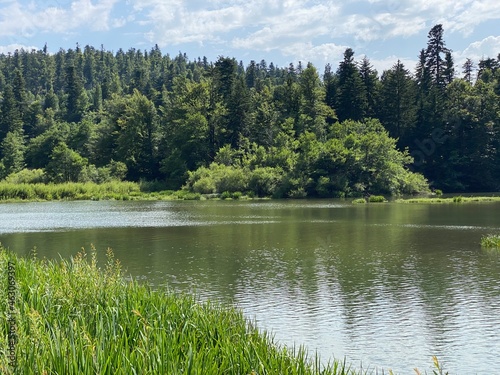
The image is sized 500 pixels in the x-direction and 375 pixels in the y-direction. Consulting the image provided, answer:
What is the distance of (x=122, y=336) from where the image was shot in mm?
7070

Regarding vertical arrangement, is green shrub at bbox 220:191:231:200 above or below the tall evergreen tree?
below

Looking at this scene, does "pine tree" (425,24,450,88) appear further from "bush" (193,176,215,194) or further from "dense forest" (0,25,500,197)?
"bush" (193,176,215,194)

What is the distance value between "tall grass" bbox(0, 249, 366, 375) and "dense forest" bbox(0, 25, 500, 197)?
57.1m

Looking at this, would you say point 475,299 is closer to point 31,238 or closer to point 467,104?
point 31,238

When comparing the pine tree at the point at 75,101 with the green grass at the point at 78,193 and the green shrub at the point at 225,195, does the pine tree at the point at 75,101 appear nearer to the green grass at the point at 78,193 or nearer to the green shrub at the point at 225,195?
the green grass at the point at 78,193

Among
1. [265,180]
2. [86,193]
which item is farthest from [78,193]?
[265,180]

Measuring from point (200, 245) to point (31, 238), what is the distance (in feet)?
32.9

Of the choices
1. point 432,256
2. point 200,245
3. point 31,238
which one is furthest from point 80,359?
point 31,238

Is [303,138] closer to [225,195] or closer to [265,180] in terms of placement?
[265,180]

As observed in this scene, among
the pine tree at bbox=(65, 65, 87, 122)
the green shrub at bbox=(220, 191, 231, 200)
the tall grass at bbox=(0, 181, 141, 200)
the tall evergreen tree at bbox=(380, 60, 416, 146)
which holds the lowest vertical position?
the green shrub at bbox=(220, 191, 231, 200)

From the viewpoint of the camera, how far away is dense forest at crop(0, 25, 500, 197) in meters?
68.2

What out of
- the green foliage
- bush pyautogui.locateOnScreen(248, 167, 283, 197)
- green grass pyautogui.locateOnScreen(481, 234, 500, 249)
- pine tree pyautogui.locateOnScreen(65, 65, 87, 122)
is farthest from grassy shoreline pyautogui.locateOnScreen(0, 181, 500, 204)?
pine tree pyautogui.locateOnScreen(65, 65, 87, 122)

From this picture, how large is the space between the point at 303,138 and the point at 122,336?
68.0m

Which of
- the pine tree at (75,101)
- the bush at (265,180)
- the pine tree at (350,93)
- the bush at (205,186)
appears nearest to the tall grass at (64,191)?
the bush at (205,186)
